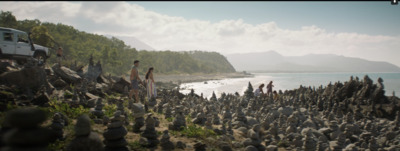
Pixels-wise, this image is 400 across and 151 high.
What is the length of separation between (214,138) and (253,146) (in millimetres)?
1780

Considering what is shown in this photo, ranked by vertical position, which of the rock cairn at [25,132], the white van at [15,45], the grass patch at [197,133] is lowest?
the grass patch at [197,133]

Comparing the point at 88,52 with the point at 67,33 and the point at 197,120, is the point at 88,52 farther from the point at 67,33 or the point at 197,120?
the point at 197,120

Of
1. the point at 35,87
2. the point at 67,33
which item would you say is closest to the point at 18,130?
the point at 35,87

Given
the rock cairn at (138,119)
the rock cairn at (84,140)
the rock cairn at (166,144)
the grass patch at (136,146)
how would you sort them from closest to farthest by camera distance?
the rock cairn at (84,140), the grass patch at (136,146), the rock cairn at (166,144), the rock cairn at (138,119)

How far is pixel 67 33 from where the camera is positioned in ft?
229

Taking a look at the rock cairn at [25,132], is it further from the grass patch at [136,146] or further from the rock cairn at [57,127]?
the rock cairn at [57,127]

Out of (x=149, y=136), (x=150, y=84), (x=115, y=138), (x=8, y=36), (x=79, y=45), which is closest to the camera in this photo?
(x=115, y=138)

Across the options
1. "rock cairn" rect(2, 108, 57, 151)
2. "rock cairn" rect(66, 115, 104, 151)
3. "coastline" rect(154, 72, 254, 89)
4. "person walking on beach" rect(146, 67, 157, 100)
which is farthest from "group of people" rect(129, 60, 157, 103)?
"coastline" rect(154, 72, 254, 89)

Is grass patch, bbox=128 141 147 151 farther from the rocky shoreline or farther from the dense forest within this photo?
the dense forest

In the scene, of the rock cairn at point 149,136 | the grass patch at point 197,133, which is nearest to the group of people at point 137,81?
the grass patch at point 197,133

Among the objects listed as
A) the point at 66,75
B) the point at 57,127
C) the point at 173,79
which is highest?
the point at 66,75

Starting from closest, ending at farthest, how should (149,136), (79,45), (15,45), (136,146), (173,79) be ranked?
(136,146)
(149,136)
(15,45)
(79,45)
(173,79)

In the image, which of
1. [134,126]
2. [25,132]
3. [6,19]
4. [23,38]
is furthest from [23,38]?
[6,19]

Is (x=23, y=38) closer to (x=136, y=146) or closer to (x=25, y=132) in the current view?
(x=136, y=146)
